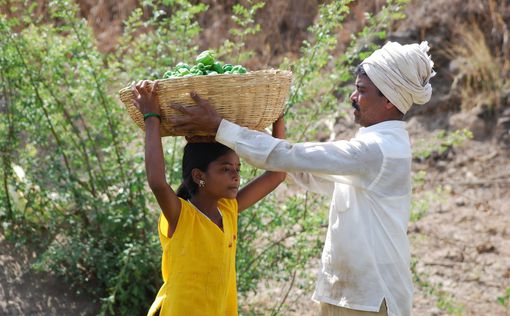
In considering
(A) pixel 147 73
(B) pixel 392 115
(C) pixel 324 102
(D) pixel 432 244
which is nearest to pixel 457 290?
(D) pixel 432 244

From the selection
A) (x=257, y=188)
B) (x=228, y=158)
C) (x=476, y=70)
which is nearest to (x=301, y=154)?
(x=228, y=158)

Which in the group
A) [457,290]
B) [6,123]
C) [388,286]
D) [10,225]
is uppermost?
[6,123]

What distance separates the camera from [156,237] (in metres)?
4.56

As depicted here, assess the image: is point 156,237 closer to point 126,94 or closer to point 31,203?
point 31,203

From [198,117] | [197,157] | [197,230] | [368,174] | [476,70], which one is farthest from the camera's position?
[476,70]

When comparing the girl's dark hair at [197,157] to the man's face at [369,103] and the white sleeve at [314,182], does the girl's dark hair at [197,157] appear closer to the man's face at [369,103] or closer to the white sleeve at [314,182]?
the white sleeve at [314,182]

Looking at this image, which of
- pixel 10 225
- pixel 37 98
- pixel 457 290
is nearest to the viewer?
pixel 37 98

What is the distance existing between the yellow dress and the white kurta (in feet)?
1.18

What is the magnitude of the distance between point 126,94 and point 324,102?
228cm

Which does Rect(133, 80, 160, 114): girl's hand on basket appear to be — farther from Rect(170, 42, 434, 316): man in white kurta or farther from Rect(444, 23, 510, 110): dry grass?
Rect(444, 23, 510, 110): dry grass

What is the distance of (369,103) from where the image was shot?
292 cm

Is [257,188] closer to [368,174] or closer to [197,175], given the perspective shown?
[197,175]

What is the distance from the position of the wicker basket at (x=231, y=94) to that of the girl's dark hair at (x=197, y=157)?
7.0 inches

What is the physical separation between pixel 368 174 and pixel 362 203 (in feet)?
0.43
